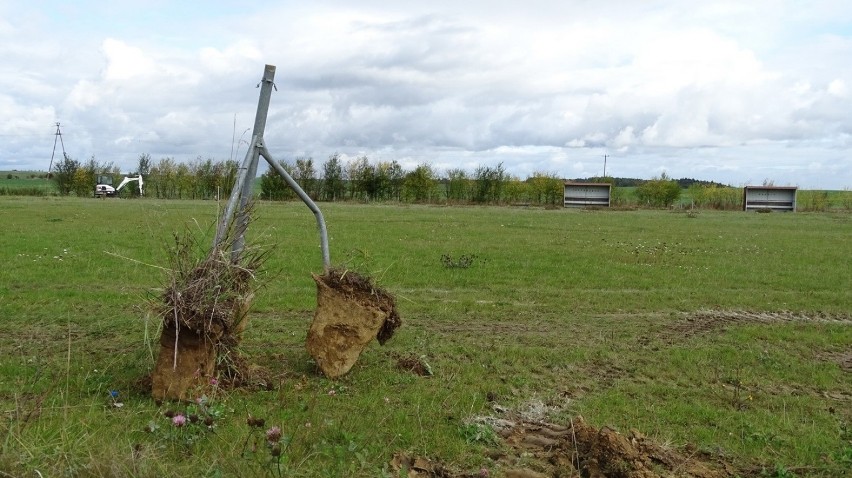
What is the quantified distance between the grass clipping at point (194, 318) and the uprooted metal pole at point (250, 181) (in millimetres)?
220

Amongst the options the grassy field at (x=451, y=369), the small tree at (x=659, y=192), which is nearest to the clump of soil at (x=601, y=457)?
the grassy field at (x=451, y=369)

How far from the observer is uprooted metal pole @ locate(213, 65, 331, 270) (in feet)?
20.2

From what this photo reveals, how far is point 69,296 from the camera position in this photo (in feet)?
34.2

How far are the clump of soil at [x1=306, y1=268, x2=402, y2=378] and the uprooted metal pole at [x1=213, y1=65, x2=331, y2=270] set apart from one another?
30 cm

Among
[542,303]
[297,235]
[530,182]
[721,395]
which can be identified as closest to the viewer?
[721,395]

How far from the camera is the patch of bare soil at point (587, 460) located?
446cm

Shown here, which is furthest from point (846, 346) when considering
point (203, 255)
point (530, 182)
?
point (530, 182)

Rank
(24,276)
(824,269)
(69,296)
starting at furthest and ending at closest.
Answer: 1. (824,269)
2. (24,276)
3. (69,296)

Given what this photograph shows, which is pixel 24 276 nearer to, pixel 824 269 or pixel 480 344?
→ pixel 480 344

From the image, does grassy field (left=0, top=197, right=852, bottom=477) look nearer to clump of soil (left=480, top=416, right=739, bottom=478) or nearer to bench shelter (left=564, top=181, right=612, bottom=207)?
clump of soil (left=480, top=416, right=739, bottom=478)

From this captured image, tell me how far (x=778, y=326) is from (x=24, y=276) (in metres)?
12.0

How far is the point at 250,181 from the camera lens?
6527 millimetres

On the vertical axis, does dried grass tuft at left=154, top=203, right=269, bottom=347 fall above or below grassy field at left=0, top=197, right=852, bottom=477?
above

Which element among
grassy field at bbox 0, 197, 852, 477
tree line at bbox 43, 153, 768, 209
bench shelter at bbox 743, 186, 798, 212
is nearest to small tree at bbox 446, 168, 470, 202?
tree line at bbox 43, 153, 768, 209
